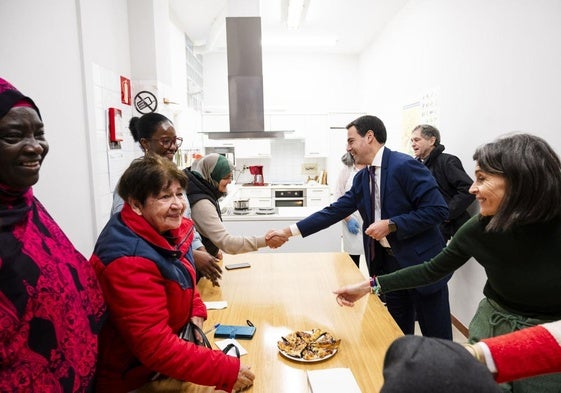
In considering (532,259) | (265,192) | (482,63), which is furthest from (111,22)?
(265,192)

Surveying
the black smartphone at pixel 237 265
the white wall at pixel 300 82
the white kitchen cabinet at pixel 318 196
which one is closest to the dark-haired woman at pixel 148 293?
the black smartphone at pixel 237 265

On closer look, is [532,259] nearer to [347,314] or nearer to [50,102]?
[347,314]

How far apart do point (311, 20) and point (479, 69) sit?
2.72 m

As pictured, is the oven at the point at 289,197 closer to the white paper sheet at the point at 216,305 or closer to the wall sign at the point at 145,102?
the wall sign at the point at 145,102

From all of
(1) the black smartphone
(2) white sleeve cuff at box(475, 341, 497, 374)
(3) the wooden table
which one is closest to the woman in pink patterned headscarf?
(3) the wooden table

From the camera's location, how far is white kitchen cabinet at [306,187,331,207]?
21.6 feet

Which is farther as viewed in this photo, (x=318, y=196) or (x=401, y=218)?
(x=318, y=196)

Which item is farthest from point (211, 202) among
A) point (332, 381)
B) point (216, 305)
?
point (332, 381)

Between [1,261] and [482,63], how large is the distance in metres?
3.23

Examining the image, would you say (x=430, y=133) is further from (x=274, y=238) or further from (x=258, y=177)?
(x=258, y=177)

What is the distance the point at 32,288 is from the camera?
0.79 m

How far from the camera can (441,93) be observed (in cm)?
366

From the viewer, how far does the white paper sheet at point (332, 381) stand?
111 centimetres

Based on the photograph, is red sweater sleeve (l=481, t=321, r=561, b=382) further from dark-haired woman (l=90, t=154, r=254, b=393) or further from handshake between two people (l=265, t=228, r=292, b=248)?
handshake between two people (l=265, t=228, r=292, b=248)
